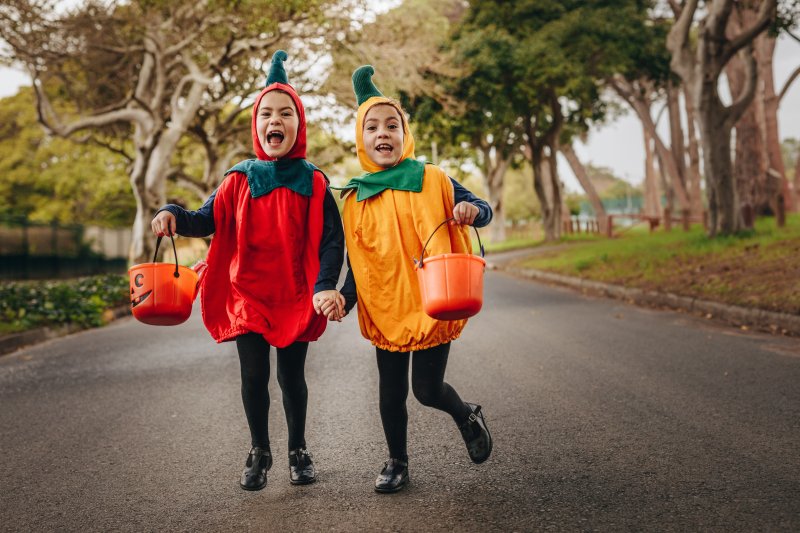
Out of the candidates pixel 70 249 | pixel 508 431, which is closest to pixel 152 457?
pixel 508 431

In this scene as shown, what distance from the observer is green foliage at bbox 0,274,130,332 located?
9.70 m

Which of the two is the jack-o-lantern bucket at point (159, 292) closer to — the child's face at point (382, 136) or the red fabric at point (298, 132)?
the red fabric at point (298, 132)

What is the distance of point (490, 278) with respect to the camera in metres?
18.1

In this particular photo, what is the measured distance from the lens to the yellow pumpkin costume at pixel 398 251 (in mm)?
3123

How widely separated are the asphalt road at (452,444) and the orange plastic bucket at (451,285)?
86 centimetres

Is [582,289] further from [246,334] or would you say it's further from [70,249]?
[70,249]

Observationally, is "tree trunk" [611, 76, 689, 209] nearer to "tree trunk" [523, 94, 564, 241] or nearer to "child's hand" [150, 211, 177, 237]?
"tree trunk" [523, 94, 564, 241]

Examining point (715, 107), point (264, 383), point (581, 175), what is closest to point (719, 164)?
point (715, 107)

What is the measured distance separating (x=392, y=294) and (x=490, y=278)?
15.2m

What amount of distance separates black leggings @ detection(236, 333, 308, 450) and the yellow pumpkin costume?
0.43m

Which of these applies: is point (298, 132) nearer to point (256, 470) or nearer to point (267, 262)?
point (267, 262)

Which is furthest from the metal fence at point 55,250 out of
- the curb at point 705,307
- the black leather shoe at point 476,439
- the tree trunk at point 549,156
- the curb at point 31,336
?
the black leather shoe at point 476,439

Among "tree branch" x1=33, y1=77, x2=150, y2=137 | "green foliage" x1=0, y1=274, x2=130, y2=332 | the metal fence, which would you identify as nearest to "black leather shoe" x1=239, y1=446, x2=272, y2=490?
"green foliage" x1=0, y1=274, x2=130, y2=332

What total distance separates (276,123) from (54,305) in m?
8.69
